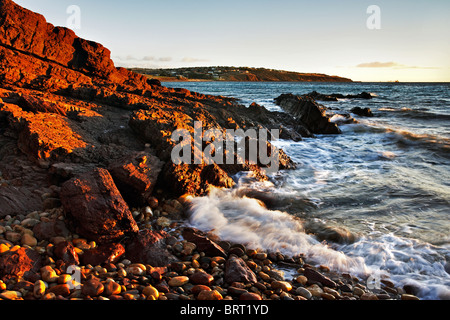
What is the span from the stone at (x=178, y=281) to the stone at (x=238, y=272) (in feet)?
1.51

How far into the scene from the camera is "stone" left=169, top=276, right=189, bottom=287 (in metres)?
Answer: 2.97

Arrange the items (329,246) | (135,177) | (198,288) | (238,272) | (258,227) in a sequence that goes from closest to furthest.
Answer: (198,288) → (238,272) → (329,246) → (135,177) → (258,227)

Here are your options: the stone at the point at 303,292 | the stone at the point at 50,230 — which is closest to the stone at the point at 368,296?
the stone at the point at 303,292

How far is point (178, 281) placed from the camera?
299cm

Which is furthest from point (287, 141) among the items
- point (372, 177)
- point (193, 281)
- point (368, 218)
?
point (193, 281)

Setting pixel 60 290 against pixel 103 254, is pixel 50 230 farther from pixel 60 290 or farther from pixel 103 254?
pixel 60 290

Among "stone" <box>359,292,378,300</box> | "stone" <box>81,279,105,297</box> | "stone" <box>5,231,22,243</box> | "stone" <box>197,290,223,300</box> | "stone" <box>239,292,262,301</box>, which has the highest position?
"stone" <box>5,231,22,243</box>

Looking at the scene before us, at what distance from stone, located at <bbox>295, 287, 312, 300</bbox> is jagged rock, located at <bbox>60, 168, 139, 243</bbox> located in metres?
2.15

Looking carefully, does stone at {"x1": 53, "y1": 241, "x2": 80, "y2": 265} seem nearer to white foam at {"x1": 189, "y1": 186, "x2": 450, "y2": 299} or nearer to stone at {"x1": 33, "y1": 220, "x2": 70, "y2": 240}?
stone at {"x1": 33, "y1": 220, "x2": 70, "y2": 240}

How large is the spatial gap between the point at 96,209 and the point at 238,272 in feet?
6.30

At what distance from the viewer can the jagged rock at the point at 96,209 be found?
3.46m

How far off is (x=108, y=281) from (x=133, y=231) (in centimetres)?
96

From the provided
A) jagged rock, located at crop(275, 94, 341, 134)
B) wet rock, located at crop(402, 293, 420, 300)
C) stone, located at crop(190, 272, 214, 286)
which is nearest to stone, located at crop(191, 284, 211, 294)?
stone, located at crop(190, 272, 214, 286)

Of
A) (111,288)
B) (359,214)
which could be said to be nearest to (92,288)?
(111,288)
